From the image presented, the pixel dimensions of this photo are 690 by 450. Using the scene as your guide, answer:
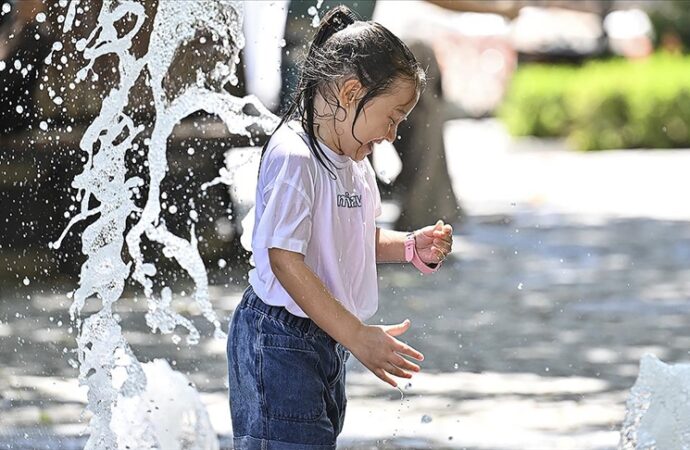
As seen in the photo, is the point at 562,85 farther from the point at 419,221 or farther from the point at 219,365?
the point at 219,365

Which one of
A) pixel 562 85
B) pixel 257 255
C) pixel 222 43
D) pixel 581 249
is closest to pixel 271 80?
pixel 222 43

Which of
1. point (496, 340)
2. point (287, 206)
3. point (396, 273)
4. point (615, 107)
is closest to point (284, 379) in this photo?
point (287, 206)

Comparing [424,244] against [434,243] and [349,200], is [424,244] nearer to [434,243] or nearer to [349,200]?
[434,243]

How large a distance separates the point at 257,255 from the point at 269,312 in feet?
0.35

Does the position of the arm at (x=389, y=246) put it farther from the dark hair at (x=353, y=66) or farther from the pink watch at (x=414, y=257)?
Answer: the dark hair at (x=353, y=66)

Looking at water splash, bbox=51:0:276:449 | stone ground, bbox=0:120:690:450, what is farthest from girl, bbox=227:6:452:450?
stone ground, bbox=0:120:690:450

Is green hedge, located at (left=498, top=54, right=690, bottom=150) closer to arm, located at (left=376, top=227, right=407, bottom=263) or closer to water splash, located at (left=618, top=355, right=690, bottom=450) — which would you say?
water splash, located at (left=618, top=355, right=690, bottom=450)

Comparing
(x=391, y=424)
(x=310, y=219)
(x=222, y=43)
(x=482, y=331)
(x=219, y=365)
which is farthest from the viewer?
(x=482, y=331)

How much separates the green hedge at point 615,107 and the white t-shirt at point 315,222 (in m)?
Result: 13.7

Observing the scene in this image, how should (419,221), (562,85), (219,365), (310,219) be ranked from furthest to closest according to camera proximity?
(562,85)
(419,221)
(219,365)
(310,219)

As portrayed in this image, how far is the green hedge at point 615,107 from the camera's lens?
16.0 meters

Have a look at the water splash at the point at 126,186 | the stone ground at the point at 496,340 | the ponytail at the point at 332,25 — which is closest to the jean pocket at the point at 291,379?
the ponytail at the point at 332,25

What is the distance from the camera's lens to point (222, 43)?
416cm

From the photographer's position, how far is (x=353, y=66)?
→ 2584 mm
